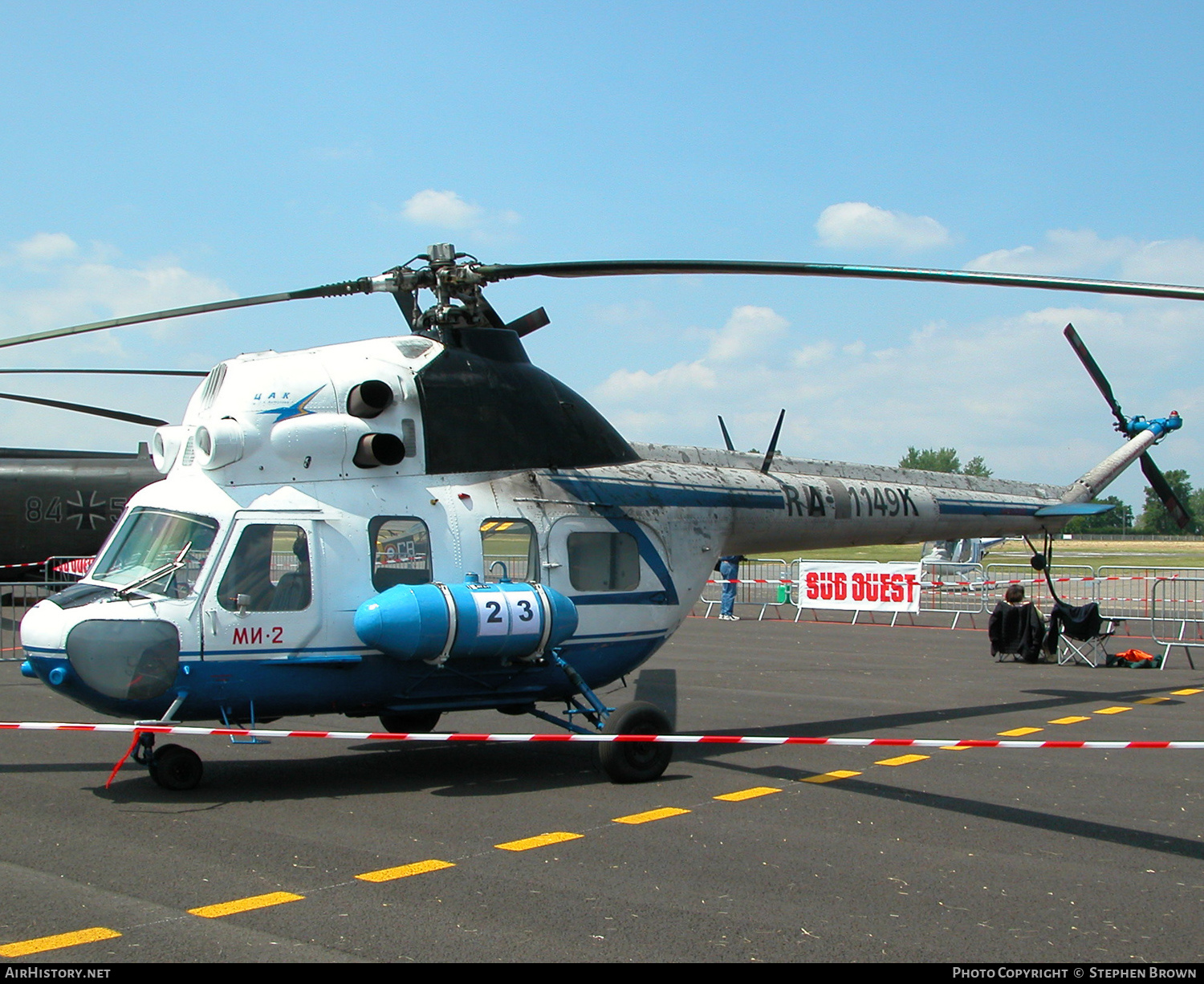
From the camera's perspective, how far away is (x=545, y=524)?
9656 mm

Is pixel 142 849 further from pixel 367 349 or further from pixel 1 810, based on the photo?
pixel 367 349

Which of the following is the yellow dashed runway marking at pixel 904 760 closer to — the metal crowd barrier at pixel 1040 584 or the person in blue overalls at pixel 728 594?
the metal crowd barrier at pixel 1040 584

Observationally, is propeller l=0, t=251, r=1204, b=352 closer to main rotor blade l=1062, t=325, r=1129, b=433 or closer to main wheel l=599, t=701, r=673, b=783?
main wheel l=599, t=701, r=673, b=783

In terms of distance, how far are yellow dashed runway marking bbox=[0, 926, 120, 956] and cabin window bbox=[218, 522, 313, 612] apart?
10.9 ft

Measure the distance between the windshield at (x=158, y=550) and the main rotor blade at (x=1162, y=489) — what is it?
13516 mm

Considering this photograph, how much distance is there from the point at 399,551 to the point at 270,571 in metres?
1.03

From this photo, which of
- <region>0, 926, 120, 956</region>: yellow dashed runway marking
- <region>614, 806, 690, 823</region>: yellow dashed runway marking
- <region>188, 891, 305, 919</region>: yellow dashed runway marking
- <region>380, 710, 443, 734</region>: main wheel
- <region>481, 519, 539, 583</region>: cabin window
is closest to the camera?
<region>0, 926, 120, 956</region>: yellow dashed runway marking

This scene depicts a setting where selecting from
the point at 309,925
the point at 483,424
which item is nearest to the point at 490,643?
the point at 483,424

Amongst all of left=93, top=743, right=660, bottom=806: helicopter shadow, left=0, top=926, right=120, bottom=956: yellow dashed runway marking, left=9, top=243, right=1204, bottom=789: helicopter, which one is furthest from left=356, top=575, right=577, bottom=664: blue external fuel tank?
left=0, top=926, right=120, bottom=956: yellow dashed runway marking

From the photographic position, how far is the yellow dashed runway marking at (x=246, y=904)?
220 inches

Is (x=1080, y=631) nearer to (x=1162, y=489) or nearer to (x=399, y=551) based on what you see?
(x=1162, y=489)

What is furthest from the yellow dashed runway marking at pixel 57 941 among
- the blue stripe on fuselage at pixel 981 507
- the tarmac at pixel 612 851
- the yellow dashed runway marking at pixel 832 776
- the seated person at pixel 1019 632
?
the seated person at pixel 1019 632

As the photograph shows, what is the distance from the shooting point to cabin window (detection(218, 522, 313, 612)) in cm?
841
